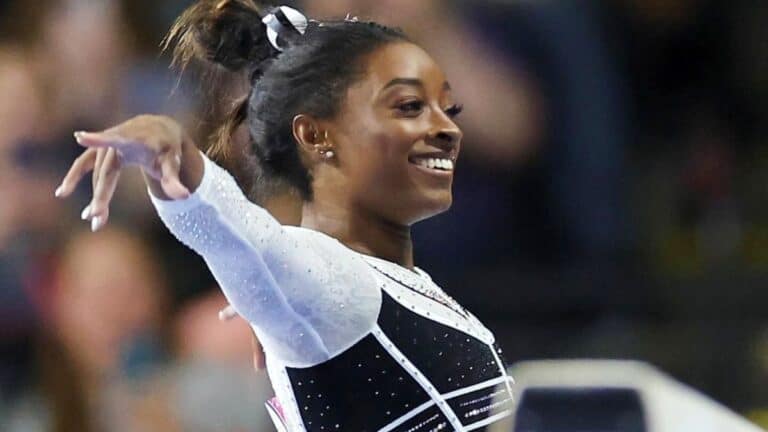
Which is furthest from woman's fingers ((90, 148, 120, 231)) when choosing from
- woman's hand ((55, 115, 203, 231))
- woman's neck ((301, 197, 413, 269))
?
woman's neck ((301, 197, 413, 269))

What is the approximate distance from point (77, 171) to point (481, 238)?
2080 mm

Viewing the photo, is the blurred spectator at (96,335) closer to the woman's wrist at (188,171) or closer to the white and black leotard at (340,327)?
the white and black leotard at (340,327)

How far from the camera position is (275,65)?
1.98m

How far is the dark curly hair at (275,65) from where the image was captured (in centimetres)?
191

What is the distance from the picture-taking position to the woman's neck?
1858mm

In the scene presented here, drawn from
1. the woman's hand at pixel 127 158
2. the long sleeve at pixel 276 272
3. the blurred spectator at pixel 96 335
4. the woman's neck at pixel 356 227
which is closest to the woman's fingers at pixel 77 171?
the woman's hand at pixel 127 158

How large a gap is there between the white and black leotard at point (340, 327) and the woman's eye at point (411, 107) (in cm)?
20

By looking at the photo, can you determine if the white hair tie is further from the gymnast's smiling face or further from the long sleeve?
the long sleeve

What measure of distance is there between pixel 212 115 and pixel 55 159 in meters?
1.61

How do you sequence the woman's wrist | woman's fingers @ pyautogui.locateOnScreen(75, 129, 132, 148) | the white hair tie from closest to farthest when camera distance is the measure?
woman's fingers @ pyautogui.locateOnScreen(75, 129, 132, 148) → the woman's wrist → the white hair tie

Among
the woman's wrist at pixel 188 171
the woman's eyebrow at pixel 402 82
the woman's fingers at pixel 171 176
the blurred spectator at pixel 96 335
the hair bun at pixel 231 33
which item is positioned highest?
the woman's fingers at pixel 171 176

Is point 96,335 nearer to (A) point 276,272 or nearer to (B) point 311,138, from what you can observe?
(B) point 311,138

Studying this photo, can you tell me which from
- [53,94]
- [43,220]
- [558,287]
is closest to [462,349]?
[558,287]

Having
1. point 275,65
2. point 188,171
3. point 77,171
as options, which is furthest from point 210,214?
point 275,65
